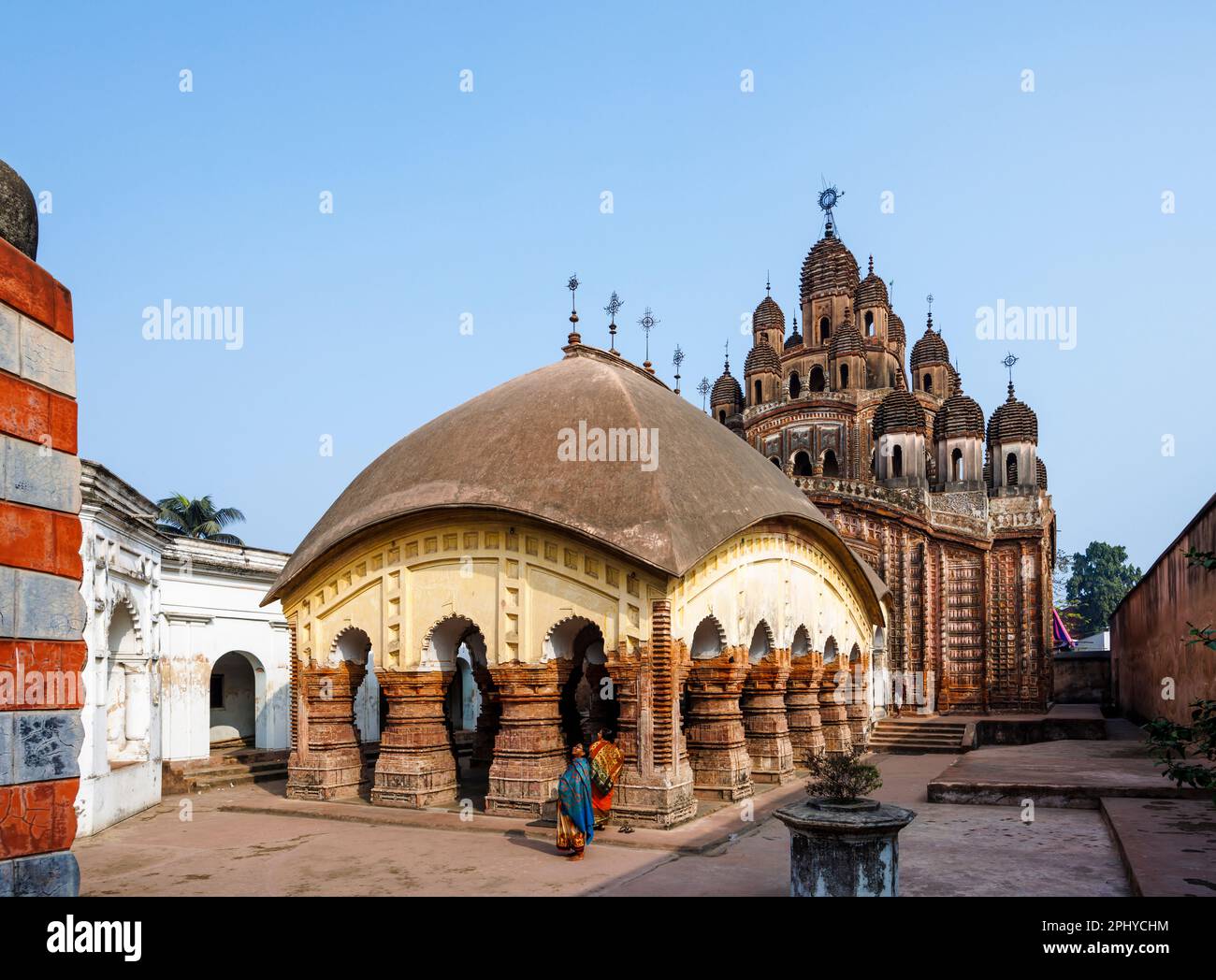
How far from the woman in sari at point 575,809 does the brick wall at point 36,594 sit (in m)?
6.49

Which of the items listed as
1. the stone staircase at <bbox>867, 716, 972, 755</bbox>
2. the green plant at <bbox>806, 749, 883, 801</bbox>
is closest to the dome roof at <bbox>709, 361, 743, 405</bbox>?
the stone staircase at <bbox>867, 716, 972, 755</bbox>

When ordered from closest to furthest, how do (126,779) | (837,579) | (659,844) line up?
1. (659,844)
2. (126,779)
3. (837,579)

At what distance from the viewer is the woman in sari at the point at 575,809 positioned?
1016 centimetres

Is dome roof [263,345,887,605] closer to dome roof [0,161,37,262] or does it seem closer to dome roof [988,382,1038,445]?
dome roof [0,161,37,262]

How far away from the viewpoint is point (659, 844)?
10.8m

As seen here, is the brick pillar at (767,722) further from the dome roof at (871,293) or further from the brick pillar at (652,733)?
the dome roof at (871,293)

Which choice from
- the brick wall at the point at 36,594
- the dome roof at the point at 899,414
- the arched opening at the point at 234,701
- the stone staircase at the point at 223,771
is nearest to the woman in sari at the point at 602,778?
the brick wall at the point at 36,594

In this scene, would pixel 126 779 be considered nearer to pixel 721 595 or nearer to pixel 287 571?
pixel 287 571

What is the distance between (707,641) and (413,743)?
174 inches

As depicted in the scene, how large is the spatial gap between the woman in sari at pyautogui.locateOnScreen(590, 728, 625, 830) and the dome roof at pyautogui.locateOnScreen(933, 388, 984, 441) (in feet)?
77.2

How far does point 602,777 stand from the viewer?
11.4 meters
